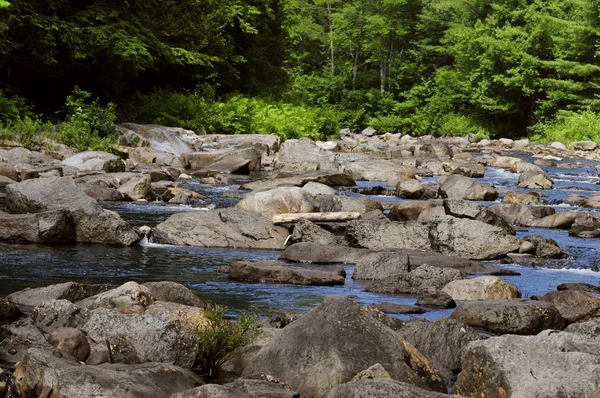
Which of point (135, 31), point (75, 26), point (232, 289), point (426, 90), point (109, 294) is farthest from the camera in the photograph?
point (426, 90)

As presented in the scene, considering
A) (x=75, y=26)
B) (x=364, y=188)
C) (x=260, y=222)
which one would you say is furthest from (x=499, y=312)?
(x=75, y=26)

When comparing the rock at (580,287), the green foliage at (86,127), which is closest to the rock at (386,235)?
the rock at (580,287)

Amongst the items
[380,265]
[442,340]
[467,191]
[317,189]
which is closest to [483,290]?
[380,265]

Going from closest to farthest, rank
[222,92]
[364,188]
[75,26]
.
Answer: [364,188]
[75,26]
[222,92]

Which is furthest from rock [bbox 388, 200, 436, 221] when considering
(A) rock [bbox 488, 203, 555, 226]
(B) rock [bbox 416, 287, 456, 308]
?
(B) rock [bbox 416, 287, 456, 308]

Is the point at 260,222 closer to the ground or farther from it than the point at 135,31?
closer to the ground

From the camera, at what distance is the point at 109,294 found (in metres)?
7.34

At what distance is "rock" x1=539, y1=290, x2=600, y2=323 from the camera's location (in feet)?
26.8

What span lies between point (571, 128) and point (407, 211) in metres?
29.4

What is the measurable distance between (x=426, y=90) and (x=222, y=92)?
82.1ft

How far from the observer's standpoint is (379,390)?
456cm

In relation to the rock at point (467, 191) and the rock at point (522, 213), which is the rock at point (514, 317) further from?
the rock at point (467, 191)

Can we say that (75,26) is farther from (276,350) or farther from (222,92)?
(276,350)

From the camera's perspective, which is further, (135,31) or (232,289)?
(135,31)
